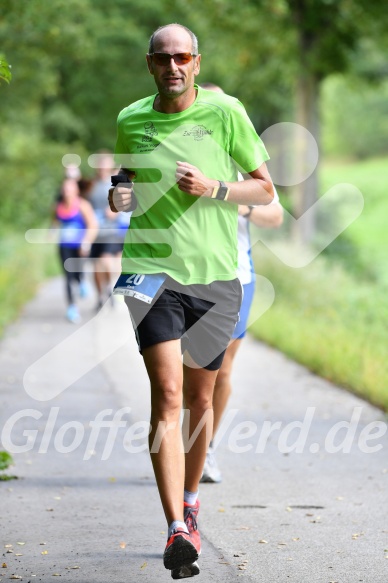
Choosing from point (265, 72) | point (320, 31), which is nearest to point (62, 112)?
point (265, 72)

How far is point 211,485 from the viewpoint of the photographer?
6793 millimetres

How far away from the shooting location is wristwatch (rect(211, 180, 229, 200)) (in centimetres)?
485

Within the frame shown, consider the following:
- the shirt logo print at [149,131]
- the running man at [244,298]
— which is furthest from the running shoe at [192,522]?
the shirt logo print at [149,131]

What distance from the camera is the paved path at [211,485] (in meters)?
5.14

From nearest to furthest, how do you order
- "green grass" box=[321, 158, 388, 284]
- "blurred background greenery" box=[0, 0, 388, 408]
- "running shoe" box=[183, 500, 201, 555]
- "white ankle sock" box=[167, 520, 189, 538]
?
"white ankle sock" box=[167, 520, 189, 538], "running shoe" box=[183, 500, 201, 555], "blurred background greenery" box=[0, 0, 388, 408], "green grass" box=[321, 158, 388, 284]

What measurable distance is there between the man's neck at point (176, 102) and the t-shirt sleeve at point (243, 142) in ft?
0.59

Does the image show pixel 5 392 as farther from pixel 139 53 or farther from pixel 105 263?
pixel 139 53

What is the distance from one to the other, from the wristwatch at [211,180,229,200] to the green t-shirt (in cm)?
8

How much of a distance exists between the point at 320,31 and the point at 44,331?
32.4 ft

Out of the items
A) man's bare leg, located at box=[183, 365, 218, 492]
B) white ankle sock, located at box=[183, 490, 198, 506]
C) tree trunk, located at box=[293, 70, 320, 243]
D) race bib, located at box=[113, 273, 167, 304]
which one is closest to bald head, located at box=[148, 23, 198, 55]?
race bib, located at box=[113, 273, 167, 304]

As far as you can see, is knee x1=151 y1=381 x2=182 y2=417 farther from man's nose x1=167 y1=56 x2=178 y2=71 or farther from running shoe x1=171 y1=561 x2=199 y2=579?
man's nose x1=167 y1=56 x2=178 y2=71

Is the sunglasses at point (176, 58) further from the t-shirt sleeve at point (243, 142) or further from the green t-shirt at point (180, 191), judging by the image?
the t-shirt sleeve at point (243, 142)

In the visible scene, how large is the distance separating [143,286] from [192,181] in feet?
1.53

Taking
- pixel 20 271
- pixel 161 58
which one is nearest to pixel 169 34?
pixel 161 58
